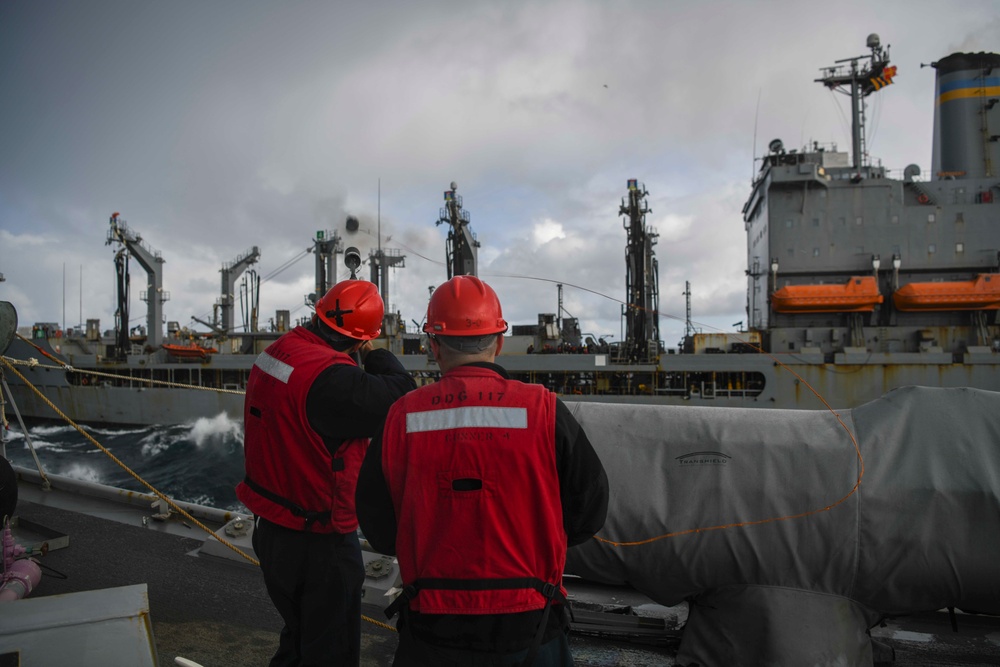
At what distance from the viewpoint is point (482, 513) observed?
1.26 m

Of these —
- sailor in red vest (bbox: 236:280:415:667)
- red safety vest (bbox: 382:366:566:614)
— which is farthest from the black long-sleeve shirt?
red safety vest (bbox: 382:366:566:614)

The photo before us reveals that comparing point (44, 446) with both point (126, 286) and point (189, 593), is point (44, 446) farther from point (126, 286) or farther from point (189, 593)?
point (189, 593)

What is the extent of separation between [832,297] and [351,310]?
61.5 ft

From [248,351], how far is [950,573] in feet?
90.4

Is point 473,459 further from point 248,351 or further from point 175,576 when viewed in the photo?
point 248,351

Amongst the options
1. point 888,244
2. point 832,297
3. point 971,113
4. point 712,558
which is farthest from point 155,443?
point 971,113

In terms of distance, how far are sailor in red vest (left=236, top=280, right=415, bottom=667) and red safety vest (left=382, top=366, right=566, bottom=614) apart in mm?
595

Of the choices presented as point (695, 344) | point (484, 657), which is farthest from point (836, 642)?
point (695, 344)

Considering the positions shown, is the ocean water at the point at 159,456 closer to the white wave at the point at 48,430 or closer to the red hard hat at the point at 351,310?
the white wave at the point at 48,430

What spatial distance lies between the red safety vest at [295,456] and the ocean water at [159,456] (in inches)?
371

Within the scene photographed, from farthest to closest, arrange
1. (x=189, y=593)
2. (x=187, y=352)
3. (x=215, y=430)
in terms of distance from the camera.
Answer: (x=187, y=352), (x=215, y=430), (x=189, y=593)

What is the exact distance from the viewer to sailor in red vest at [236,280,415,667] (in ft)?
6.11

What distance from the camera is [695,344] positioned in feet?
61.7

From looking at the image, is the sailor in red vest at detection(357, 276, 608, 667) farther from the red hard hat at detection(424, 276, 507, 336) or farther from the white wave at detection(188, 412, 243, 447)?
the white wave at detection(188, 412, 243, 447)
